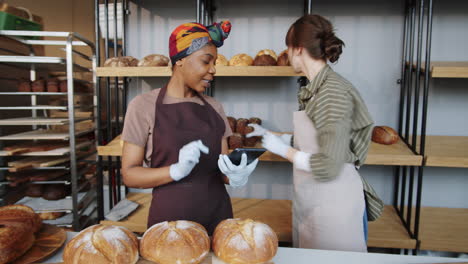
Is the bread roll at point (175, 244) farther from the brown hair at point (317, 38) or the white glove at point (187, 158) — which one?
the brown hair at point (317, 38)

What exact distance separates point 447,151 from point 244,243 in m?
1.80

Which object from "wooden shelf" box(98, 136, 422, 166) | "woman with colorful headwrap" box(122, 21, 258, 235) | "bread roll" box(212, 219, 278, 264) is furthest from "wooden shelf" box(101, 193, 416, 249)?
"bread roll" box(212, 219, 278, 264)

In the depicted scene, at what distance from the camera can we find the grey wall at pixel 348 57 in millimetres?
2316

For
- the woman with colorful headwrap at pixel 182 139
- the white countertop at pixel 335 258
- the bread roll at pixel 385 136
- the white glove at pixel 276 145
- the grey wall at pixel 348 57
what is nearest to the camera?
the white countertop at pixel 335 258

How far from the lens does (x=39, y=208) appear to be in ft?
8.00

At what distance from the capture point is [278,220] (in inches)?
86.8

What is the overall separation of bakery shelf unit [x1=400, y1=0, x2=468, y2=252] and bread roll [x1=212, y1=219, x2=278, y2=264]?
1495 millimetres

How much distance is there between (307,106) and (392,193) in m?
1.62

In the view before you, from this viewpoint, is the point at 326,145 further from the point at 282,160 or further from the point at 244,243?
the point at 282,160

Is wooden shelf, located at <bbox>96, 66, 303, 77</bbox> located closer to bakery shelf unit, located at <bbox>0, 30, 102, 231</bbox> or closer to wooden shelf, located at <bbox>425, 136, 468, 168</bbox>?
bakery shelf unit, located at <bbox>0, 30, 102, 231</bbox>

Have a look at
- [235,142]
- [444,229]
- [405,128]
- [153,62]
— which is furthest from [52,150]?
[444,229]

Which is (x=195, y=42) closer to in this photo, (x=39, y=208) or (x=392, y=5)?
(x=392, y=5)

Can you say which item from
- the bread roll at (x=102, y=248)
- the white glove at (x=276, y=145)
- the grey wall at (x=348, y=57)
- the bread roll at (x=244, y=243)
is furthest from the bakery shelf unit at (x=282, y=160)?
the bread roll at (x=102, y=248)

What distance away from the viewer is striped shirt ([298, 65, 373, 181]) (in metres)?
1.18
